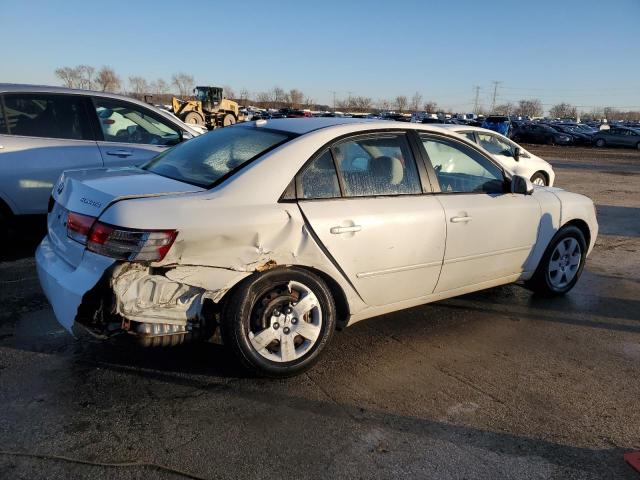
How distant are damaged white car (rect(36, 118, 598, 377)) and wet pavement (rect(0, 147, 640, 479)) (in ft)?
1.09

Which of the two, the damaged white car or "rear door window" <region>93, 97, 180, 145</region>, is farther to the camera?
"rear door window" <region>93, 97, 180, 145</region>

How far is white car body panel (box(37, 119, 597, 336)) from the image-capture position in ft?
9.40

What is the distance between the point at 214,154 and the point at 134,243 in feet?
3.58

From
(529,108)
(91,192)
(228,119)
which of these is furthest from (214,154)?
(529,108)

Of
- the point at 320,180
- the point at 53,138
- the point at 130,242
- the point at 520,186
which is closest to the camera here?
the point at 130,242

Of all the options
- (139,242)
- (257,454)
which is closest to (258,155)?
(139,242)

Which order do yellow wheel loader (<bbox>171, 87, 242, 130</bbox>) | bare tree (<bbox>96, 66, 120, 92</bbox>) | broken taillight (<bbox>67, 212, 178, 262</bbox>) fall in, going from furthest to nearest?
1. bare tree (<bbox>96, 66, 120, 92</bbox>)
2. yellow wheel loader (<bbox>171, 87, 242, 130</bbox>)
3. broken taillight (<bbox>67, 212, 178, 262</bbox>)

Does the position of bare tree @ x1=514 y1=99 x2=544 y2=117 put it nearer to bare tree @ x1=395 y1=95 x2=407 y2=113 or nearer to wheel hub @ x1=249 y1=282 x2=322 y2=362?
bare tree @ x1=395 y1=95 x2=407 y2=113

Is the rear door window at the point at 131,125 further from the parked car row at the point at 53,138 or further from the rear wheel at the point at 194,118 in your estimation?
the rear wheel at the point at 194,118

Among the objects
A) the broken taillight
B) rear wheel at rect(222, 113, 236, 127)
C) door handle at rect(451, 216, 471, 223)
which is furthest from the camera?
rear wheel at rect(222, 113, 236, 127)

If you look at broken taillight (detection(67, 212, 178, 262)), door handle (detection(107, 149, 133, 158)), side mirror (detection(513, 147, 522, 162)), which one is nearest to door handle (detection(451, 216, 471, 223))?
broken taillight (detection(67, 212, 178, 262))

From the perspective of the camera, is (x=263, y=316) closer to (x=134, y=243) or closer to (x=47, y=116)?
(x=134, y=243)

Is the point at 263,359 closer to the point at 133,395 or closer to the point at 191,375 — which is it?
the point at 191,375

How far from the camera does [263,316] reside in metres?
3.15
